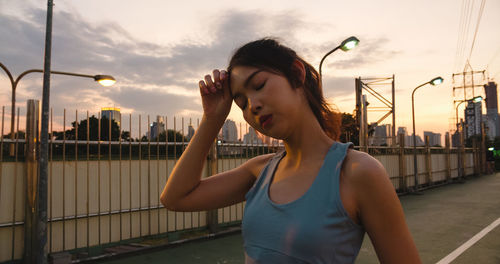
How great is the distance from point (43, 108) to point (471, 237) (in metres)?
8.22

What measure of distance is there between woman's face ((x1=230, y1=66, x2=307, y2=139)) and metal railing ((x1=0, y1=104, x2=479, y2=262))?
537 centimetres

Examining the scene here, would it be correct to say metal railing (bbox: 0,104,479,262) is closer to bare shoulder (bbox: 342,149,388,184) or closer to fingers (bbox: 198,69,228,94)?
fingers (bbox: 198,69,228,94)

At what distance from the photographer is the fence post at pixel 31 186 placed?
536 centimetres

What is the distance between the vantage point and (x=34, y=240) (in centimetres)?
539

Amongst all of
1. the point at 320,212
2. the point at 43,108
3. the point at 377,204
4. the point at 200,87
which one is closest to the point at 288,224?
the point at 320,212

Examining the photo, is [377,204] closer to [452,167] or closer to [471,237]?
[471,237]

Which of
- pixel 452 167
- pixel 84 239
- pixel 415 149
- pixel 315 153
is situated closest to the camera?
pixel 315 153

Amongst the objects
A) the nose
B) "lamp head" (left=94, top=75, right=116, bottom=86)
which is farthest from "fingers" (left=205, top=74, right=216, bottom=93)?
"lamp head" (left=94, top=75, right=116, bottom=86)

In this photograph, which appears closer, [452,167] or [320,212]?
[320,212]

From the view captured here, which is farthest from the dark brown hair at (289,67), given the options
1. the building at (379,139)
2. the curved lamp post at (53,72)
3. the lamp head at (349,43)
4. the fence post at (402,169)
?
the building at (379,139)

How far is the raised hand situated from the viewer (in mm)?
1350

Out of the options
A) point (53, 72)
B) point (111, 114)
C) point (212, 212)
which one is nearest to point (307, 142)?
point (111, 114)

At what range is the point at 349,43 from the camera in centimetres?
944

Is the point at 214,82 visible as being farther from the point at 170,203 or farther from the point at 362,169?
the point at 362,169
